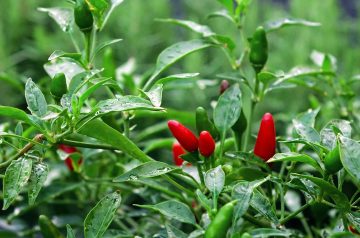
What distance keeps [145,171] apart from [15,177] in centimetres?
16

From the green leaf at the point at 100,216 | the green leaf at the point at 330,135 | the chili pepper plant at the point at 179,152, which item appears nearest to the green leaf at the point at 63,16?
the chili pepper plant at the point at 179,152

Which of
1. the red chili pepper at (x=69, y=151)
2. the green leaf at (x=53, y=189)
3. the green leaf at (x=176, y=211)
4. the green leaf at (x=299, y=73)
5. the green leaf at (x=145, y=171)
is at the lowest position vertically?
the green leaf at (x=53, y=189)

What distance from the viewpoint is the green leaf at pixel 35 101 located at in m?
0.86

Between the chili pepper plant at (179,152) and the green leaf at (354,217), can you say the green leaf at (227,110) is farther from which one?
the green leaf at (354,217)

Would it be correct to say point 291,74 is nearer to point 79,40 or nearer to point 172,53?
point 172,53

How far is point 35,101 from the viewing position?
865 mm

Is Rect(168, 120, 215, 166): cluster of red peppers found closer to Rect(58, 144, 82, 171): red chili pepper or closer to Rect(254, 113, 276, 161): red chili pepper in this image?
Rect(254, 113, 276, 161): red chili pepper

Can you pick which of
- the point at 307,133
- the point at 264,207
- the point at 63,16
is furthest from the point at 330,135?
the point at 63,16

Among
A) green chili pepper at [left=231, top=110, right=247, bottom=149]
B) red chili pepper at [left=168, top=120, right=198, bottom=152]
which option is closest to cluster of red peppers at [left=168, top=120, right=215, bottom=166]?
red chili pepper at [left=168, top=120, right=198, bottom=152]

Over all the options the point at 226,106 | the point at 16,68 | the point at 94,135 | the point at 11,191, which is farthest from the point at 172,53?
the point at 16,68

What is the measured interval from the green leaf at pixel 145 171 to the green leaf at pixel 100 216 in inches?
0.9

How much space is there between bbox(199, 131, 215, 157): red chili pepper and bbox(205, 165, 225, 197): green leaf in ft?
0.24

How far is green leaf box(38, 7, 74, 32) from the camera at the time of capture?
41.4 inches

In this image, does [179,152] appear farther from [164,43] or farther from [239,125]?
[164,43]
